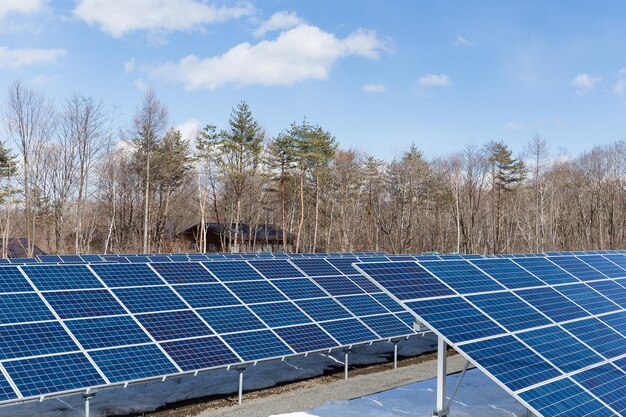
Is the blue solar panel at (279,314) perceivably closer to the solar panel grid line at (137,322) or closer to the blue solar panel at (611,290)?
the solar panel grid line at (137,322)

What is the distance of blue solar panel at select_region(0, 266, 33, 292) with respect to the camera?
450 inches

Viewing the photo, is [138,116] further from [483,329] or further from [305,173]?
[483,329]

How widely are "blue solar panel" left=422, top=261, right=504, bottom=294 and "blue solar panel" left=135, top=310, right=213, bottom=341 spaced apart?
5455mm

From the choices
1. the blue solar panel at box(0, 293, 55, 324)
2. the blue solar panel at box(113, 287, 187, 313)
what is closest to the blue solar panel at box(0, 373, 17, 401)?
the blue solar panel at box(0, 293, 55, 324)

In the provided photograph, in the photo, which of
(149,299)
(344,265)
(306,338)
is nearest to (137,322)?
(149,299)

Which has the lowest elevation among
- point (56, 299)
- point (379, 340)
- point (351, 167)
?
point (379, 340)

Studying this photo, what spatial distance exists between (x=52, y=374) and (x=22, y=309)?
7.39 ft

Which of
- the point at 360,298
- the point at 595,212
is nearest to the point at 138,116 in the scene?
the point at 360,298

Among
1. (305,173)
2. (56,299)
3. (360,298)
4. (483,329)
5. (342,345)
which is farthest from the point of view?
(305,173)

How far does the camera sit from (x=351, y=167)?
63844mm

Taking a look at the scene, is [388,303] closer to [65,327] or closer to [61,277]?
[61,277]

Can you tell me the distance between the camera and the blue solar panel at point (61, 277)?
12.1 meters

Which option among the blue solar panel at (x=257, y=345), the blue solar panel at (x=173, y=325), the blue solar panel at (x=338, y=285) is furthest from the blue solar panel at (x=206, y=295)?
the blue solar panel at (x=338, y=285)

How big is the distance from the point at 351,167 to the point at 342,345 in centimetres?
5129
